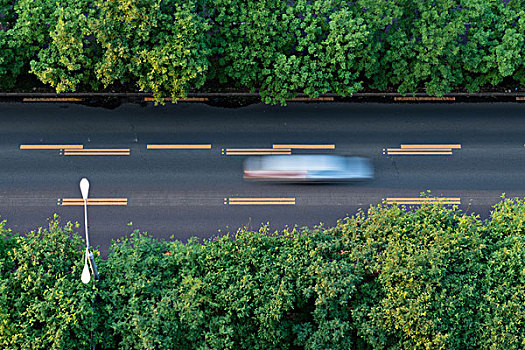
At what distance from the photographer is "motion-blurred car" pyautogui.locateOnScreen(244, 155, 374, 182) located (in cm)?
3922

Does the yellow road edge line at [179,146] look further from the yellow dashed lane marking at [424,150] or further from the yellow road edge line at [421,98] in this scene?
the yellow road edge line at [421,98]

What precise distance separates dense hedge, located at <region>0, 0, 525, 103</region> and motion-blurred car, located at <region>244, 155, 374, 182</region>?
192 inches

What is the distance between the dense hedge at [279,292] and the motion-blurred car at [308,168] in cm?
836

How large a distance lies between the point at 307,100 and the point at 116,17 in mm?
14176

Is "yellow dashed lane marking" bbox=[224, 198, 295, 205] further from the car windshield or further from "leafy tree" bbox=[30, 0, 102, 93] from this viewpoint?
"leafy tree" bbox=[30, 0, 102, 93]

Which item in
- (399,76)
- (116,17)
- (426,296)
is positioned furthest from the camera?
(399,76)

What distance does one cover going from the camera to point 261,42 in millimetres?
34906

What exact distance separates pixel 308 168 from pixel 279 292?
1193 centimetres

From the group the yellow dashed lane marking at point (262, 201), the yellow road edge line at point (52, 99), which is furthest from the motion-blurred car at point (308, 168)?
the yellow road edge line at point (52, 99)

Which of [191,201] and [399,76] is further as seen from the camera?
[191,201]

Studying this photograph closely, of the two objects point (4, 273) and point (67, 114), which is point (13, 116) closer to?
point (67, 114)

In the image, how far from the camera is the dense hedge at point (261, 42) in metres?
33.1

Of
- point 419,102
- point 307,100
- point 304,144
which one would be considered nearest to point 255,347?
point 304,144

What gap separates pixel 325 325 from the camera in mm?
29688
